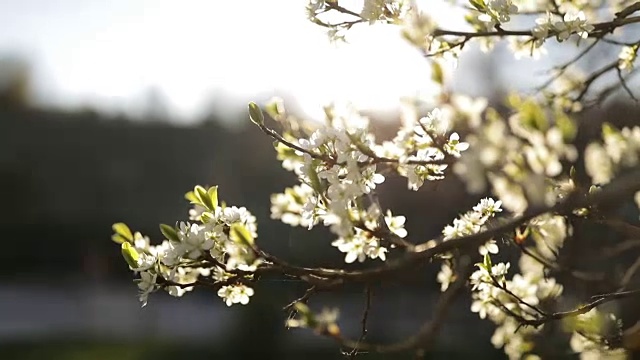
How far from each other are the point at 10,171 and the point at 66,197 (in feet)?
2.56

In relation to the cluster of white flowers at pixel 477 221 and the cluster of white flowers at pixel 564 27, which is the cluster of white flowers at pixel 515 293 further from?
the cluster of white flowers at pixel 564 27

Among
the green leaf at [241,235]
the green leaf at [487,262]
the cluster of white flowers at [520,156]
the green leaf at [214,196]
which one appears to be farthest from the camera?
the green leaf at [487,262]

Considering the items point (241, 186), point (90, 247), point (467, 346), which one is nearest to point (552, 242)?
point (467, 346)

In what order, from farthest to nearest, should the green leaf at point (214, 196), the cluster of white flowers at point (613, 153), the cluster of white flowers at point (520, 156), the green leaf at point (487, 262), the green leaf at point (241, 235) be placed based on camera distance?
the cluster of white flowers at point (613, 153)
the green leaf at point (487, 262)
the green leaf at point (214, 196)
the green leaf at point (241, 235)
the cluster of white flowers at point (520, 156)

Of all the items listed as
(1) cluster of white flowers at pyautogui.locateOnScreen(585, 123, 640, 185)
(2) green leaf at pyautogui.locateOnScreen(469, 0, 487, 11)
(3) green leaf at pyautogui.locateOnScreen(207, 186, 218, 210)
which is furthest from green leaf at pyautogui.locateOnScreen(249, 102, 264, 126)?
(1) cluster of white flowers at pyautogui.locateOnScreen(585, 123, 640, 185)

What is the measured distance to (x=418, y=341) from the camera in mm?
1738

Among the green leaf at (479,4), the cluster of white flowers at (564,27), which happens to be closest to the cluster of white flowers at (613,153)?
the cluster of white flowers at (564,27)

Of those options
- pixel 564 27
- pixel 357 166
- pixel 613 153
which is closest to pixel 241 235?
pixel 357 166

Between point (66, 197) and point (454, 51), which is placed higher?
point (66, 197)

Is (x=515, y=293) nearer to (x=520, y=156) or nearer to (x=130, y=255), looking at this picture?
(x=520, y=156)

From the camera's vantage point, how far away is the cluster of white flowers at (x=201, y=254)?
123cm

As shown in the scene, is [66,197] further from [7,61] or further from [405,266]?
[405,266]

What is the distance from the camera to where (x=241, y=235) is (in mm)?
1188

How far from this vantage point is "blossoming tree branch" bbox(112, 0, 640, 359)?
119 centimetres
